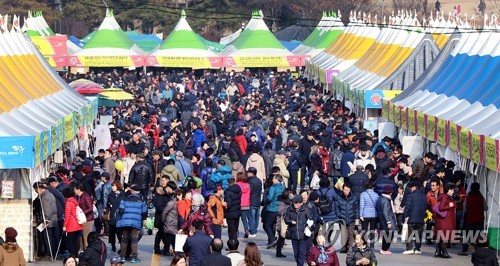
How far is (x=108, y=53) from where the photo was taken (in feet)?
210

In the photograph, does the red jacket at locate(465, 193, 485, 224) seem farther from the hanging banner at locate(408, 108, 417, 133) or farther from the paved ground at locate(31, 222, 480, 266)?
the hanging banner at locate(408, 108, 417, 133)

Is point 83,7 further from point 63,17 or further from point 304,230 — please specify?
point 304,230

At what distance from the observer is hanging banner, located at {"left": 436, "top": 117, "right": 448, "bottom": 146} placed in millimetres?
24016

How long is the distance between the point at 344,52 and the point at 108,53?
603 inches

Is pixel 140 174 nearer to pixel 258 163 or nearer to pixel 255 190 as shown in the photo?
pixel 258 163

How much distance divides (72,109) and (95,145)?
3.99m

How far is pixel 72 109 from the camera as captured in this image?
92.2ft

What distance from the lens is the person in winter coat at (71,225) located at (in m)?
19.6

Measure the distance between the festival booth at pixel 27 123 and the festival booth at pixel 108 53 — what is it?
99.6ft

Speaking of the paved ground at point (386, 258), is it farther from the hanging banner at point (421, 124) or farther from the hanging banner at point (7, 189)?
the hanging banner at point (421, 124)

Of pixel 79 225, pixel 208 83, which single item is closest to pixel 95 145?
pixel 79 225

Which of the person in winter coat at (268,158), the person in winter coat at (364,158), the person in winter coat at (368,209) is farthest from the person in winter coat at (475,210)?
the person in winter coat at (268,158)

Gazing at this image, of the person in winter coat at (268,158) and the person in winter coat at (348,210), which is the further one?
the person in winter coat at (268,158)

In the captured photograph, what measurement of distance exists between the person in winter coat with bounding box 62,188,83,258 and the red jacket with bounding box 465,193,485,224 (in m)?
5.45
